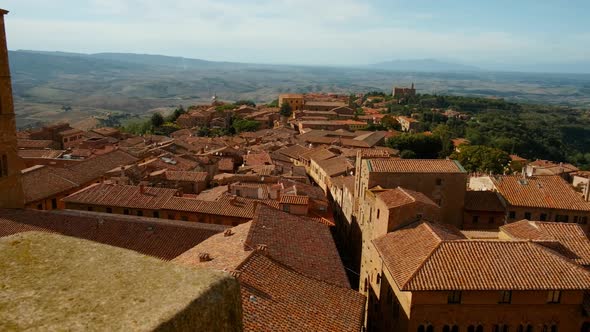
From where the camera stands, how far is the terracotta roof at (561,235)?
74.7 feet

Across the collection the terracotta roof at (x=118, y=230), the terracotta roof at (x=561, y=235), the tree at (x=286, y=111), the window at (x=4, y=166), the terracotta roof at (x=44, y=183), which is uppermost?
the window at (x=4, y=166)

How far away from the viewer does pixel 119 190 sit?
36.2 metres

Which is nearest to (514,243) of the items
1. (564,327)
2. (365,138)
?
(564,327)

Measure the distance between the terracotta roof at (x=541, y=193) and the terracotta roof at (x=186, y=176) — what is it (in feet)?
80.3

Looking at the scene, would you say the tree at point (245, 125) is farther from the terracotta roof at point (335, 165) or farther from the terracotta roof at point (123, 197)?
Result: the terracotta roof at point (123, 197)

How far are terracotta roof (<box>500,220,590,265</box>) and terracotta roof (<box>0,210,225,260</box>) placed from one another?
1595 cm

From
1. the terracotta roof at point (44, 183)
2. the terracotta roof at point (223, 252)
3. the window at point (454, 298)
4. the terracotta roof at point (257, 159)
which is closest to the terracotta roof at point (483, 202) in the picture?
the window at point (454, 298)

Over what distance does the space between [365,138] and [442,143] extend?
13.7 meters

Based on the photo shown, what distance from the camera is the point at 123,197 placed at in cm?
3534

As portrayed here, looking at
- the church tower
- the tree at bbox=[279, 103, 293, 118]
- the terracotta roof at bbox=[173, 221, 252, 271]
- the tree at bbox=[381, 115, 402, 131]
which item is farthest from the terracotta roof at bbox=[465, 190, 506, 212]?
the tree at bbox=[279, 103, 293, 118]

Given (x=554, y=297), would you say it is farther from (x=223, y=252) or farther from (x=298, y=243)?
(x=223, y=252)

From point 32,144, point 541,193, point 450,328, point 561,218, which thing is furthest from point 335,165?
point 32,144

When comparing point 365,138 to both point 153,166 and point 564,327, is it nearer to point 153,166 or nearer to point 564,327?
point 153,166

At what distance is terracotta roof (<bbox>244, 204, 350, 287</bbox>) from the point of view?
773 inches
